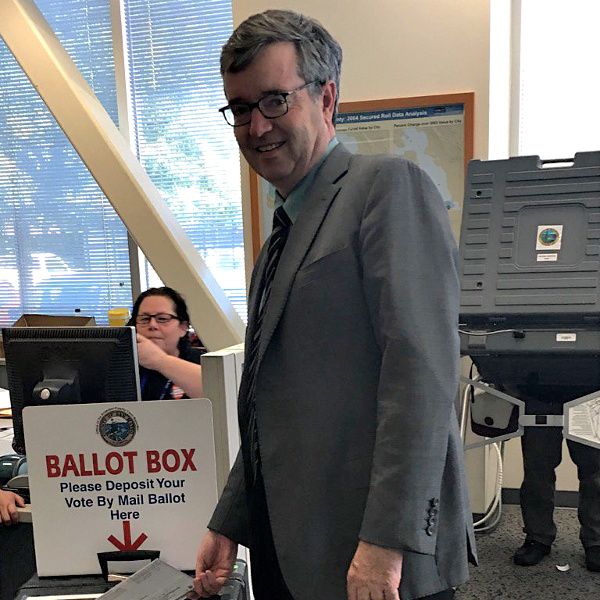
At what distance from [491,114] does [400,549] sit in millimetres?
2189

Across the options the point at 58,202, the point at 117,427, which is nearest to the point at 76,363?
the point at 117,427

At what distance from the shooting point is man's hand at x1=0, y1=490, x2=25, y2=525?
1569 mm

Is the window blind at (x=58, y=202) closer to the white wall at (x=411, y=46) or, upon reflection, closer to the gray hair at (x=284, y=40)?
the white wall at (x=411, y=46)

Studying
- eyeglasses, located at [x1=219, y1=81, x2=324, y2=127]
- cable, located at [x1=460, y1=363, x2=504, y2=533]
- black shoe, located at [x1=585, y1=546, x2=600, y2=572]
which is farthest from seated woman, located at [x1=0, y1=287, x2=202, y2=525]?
black shoe, located at [x1=585, y1=546, x2=600, y2=572]

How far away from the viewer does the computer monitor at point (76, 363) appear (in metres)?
1.41

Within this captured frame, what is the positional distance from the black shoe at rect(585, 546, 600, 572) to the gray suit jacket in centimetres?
175

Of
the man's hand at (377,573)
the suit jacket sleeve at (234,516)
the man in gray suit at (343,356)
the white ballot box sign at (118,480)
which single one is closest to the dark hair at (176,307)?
the white ballot box sign at (118,480)

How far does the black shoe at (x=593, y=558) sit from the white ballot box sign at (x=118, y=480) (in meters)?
1.77

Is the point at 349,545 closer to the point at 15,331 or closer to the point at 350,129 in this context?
the point at 15,331

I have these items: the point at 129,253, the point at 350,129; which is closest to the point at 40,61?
the point at 129,253

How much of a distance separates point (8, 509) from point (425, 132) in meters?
2.03

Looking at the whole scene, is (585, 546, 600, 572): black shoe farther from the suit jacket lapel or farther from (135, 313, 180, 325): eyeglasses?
the suit jacket lapel

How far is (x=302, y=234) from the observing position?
0.89 m

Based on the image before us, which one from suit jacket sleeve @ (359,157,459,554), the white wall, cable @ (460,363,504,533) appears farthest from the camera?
cable @ (460,363,504,533)
